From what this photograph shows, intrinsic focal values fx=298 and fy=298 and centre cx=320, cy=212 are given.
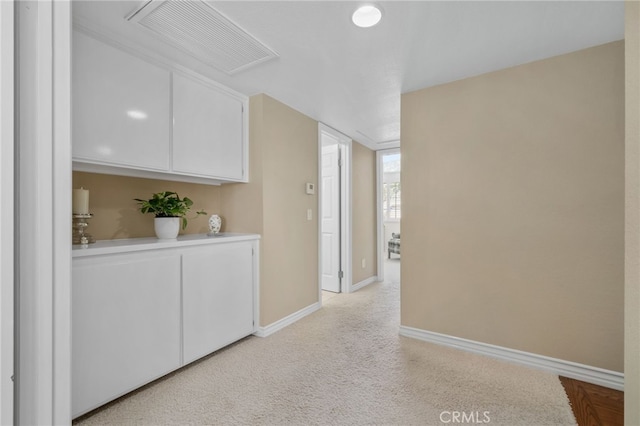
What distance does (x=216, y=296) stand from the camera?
2.29 meters

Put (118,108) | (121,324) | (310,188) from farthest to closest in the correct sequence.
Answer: (310,188) < (118,108) < (121,324)

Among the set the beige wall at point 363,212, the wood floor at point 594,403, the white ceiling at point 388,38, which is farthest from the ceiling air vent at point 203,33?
the wood floor at point 594,403

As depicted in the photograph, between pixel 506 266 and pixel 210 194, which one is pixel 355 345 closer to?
pixel 506 266

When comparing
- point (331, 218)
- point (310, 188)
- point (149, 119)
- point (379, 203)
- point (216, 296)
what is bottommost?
point (216, 296)

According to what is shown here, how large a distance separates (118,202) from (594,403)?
10.9ft

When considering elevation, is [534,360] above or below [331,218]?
below

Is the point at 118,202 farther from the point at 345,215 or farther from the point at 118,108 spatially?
the point at 345,215

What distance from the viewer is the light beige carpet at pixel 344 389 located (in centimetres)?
160

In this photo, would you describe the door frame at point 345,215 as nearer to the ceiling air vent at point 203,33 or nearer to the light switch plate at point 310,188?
the light switch plate at point 310,188

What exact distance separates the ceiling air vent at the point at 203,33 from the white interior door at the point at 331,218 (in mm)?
2164

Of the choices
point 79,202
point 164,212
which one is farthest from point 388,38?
point 79,202

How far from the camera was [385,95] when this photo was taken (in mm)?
2650

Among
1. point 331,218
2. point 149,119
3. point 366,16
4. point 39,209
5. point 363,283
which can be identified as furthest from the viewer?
point 363,283

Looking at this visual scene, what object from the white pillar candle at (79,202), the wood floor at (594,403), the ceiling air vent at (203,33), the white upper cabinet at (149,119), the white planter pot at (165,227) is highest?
the ceiling air vent at (203,33)
